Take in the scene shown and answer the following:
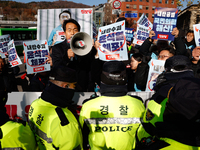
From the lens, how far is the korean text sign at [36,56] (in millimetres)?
3414

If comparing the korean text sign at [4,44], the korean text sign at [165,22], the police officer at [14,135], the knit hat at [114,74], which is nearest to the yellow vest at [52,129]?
the police officer at [14,135]

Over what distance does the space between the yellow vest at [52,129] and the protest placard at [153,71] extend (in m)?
2.02

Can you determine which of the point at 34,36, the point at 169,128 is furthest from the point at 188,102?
the point at 34,36

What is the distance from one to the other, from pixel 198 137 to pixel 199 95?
35cm

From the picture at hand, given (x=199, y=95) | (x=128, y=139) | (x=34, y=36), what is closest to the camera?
(x=199, y=95)

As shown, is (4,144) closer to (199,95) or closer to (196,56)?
(199,95)

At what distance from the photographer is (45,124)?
4.82ft

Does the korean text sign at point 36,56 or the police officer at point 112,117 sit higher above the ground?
the korean text sign at point 36,56

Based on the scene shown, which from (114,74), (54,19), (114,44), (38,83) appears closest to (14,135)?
(114,74)

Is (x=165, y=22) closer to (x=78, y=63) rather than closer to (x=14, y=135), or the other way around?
(x=78, y=63)

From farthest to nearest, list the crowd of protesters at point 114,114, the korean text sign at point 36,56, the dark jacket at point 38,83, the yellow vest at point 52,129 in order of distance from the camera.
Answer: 1. the korean text sign at point 36,56
2. the dark jacket at point 38,83
3. the yellow vest at point 52,129
4. the crowd of protesters at point 114,114

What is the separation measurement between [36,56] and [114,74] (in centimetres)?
242

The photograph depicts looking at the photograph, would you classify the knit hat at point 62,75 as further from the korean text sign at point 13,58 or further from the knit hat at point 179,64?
the korean text sign at point 13,58

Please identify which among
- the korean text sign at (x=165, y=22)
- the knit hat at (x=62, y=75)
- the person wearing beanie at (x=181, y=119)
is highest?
the korean text sign at (x=165, y=22)
